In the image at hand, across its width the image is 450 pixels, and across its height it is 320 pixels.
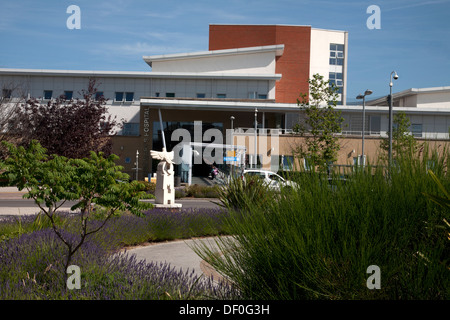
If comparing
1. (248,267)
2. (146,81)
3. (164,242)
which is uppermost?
(146,81)

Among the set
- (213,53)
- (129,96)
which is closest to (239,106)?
(213,53)

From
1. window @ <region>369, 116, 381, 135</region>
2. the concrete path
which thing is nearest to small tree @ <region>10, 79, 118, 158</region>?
the concrete path

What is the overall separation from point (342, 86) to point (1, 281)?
6580cm

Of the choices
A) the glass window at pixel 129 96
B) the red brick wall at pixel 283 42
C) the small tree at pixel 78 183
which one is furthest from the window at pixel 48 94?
the small tree at pixel 78 183

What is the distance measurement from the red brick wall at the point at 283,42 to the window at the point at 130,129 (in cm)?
1879

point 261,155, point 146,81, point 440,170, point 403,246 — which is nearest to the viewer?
point 403,246

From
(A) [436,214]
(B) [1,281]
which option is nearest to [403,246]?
(A) [436,214]

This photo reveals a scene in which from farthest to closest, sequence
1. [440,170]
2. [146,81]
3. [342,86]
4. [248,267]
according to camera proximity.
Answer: [342,86], [146,81], [440,170], [248,267]

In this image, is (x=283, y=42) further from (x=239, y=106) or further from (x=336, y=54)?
(x=239, y=106)

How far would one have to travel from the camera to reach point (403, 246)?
455 cm

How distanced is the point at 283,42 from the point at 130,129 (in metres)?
24.2

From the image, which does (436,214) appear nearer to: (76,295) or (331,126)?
(76,295)

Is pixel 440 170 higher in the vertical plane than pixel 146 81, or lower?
lower

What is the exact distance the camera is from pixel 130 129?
50656mm
